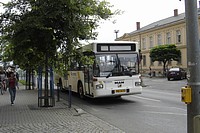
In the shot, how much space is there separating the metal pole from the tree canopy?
24.0 feet

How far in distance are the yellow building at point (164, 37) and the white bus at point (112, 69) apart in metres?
40.8

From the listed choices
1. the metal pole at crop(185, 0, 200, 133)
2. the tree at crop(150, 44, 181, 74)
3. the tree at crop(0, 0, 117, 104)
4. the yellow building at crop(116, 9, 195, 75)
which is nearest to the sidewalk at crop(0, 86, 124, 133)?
the tree at crop(0, 0, 117, 104)

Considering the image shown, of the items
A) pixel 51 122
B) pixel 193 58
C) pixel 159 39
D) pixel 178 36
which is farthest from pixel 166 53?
pixel 193 58

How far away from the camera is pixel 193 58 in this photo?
5.23 metres

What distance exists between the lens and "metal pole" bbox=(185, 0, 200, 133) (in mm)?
5203

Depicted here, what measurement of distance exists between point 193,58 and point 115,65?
990 cm

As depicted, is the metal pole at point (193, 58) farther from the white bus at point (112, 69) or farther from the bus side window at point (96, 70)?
the bus side window at point (96, 70)

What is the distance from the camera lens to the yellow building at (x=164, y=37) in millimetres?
57809

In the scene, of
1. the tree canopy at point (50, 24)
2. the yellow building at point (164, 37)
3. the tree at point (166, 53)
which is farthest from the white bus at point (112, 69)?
the yellow building at point (164, 37)

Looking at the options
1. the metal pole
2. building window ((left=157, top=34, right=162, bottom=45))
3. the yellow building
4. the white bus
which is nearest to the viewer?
the metal pole

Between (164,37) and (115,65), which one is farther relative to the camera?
(164,37)

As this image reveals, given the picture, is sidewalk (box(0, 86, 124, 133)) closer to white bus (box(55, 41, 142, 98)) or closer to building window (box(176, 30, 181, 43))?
white bus (box(55, 41, 142, 98))

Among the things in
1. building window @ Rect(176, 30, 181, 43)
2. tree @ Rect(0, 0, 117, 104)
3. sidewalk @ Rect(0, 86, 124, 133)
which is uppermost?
building window @ Rect(176, 30, 181, 43)

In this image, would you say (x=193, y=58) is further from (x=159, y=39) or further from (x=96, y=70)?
(x=159, y=39)
